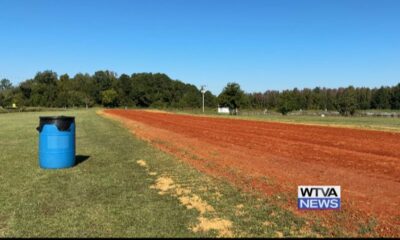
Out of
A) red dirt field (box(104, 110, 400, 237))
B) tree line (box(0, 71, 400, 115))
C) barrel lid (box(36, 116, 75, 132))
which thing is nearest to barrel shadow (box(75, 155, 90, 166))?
barrel lid (box(36, 116, 75, 132))

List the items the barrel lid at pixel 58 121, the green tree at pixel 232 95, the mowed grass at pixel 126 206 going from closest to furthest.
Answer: the mowed grass at pixel 126 206, the barrel lid at pixel 58 121, the green tree at pixel 232 95

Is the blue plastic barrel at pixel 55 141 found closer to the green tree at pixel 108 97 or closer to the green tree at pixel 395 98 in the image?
the green tree at pixel 108 97

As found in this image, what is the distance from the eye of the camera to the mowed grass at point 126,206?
203 inches

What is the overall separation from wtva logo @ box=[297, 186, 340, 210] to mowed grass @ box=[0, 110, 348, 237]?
17.0 inches

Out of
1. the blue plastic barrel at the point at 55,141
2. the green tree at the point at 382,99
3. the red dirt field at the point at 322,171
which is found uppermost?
the green tree at the point at 382,99

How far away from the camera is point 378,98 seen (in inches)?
6117

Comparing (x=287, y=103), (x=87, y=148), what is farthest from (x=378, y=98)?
(x=87, y=148)

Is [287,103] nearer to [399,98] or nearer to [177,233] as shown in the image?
[399,98]

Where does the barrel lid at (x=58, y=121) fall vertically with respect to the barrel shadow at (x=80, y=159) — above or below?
above

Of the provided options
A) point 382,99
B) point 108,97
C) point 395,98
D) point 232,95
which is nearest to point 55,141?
point 232,95

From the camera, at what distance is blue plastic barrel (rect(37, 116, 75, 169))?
9.82m

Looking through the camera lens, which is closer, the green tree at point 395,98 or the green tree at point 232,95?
the green tree at point 232,95

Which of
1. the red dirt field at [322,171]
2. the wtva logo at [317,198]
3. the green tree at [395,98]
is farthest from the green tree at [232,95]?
the green tree at [395,98]

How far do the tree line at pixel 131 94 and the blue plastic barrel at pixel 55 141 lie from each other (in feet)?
398
